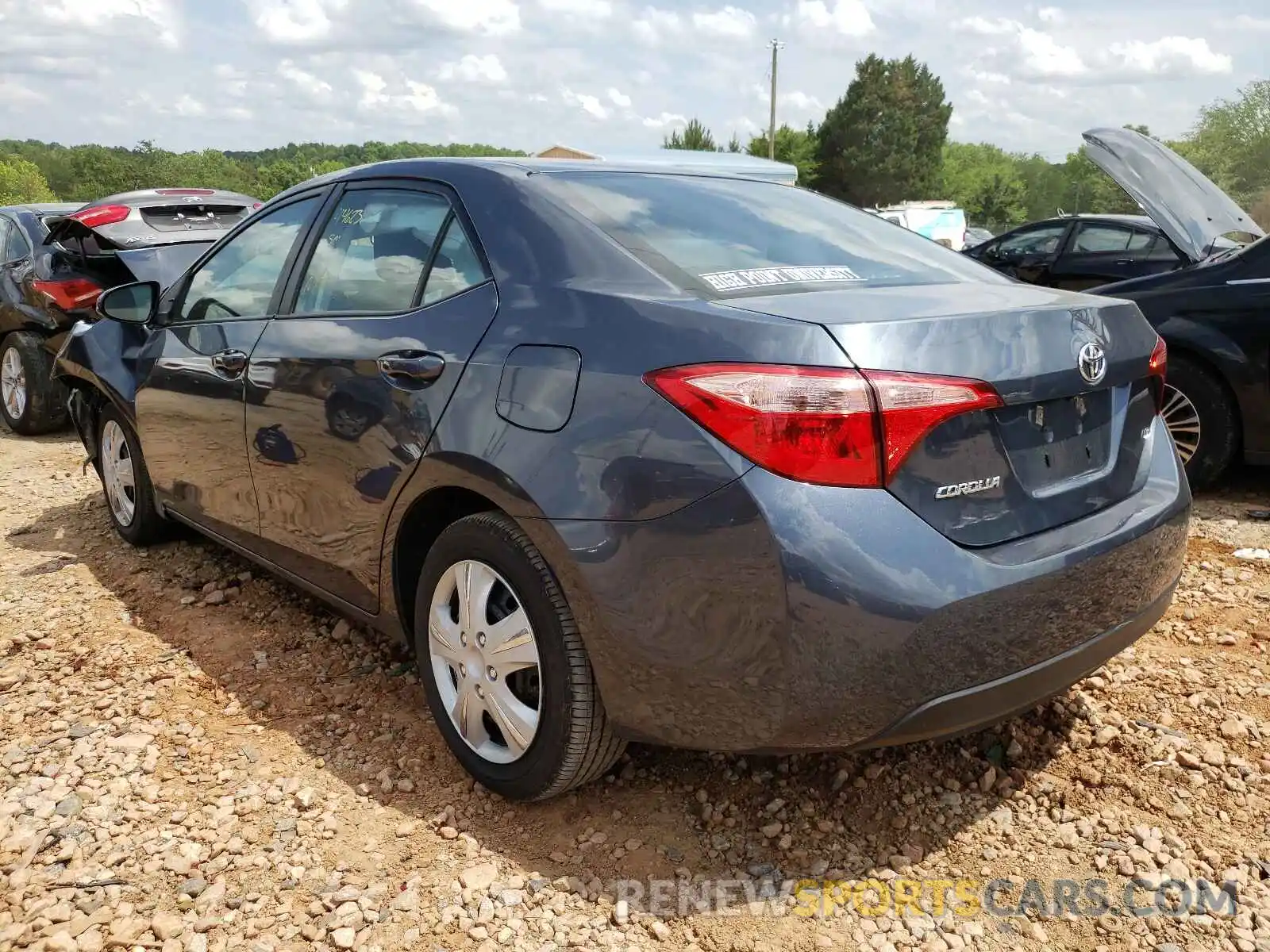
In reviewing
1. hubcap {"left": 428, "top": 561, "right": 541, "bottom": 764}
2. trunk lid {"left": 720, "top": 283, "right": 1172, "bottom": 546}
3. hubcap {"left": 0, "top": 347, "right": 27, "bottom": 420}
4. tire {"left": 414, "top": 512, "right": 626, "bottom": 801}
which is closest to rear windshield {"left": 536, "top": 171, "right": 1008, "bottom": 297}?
trunk lid {"left": 720, "top": 283, "right": 1172, "bottom": 546}

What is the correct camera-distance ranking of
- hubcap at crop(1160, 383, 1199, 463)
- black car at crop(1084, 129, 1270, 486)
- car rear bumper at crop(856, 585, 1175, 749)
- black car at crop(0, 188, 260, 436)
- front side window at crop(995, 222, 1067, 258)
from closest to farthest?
car rear bumper at crop(856, 585, 1175, 749), black car at crop(1084, 129, 1270, 486), hubcap at crop(1160, 383, 1199, 463), black car at crop(0, 188, 260, 436), front side window at crop(995, 222, 1067, 258)

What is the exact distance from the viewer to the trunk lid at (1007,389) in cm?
196

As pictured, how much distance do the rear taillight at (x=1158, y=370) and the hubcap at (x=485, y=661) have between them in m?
1.66

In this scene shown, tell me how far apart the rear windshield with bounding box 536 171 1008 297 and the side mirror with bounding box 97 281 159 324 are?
233 cm

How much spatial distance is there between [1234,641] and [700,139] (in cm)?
7066

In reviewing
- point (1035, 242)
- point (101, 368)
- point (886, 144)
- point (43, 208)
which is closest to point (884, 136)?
point (886, 144)

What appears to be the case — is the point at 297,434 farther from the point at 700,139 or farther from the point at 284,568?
the point at 700,139

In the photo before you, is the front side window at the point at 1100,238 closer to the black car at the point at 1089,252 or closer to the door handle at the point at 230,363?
the black car at the point at 1089,252

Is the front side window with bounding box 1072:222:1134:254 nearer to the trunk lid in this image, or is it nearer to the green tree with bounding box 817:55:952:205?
the trunk lid

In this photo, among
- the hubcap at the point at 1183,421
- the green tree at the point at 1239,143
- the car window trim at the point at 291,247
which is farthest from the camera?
the green tree at the point at 1239,143

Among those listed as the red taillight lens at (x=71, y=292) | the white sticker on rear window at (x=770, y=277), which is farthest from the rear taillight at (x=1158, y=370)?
the red taillight lens at (x=71, y=292)

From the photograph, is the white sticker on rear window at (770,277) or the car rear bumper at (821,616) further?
the white sticker on rear window at (770,277)

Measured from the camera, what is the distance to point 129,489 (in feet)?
15.2

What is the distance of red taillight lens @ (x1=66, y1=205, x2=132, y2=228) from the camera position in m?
7.36
